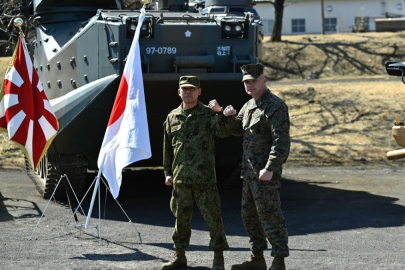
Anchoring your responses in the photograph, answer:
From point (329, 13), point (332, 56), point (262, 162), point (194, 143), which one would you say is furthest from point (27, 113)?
point (329, 13)

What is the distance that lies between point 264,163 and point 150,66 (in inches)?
137

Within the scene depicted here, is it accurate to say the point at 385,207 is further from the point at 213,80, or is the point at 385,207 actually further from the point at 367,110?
the point at 367,110

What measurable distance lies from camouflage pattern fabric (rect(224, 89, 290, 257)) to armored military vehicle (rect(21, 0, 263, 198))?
3.02m

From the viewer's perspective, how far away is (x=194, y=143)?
272 inches

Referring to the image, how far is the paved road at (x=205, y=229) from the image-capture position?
7.24 metres

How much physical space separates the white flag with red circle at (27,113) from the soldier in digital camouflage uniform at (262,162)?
2711mm

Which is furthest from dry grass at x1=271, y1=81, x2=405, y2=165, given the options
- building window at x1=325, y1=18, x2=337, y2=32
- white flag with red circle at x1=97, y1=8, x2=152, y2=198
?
building window at x1=325, y1=18, x2=337, y2=32

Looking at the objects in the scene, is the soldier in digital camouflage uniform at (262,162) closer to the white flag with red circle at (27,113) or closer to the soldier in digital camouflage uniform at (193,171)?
the soldier in digital camouflage uniform at (193,171)

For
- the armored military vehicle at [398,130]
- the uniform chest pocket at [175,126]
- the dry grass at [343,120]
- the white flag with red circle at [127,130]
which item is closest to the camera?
the armored military vehicle at [398,130]

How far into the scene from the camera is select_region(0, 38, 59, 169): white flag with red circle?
865cm

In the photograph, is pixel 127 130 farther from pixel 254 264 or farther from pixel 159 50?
pixel 159 50

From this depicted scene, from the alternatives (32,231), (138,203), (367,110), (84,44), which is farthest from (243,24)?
(367,110)

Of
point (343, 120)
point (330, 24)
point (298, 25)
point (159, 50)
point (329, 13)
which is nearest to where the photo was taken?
point (159, 50)

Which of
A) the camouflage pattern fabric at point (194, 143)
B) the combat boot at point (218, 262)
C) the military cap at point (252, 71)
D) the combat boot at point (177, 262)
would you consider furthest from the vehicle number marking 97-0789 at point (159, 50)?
the combat boot at point (218, 262)
